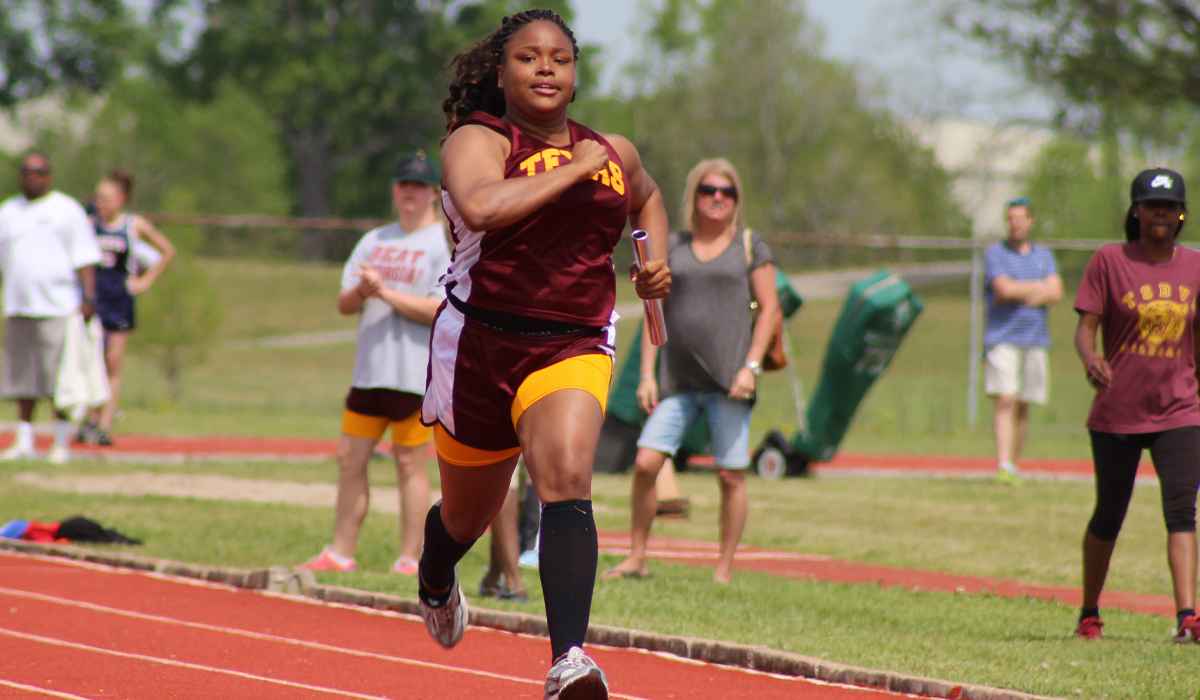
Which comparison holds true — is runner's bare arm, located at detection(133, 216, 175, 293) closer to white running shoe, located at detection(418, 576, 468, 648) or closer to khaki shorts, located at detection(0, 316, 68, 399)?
khaki shorts, located at detection(0, 316, 68, 399)

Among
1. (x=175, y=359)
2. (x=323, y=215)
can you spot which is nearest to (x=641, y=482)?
(x=175, y=359)

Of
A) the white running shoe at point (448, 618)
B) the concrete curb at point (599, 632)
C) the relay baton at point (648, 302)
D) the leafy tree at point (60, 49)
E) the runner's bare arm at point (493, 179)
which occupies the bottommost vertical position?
the concrete curb at point (599, 632)

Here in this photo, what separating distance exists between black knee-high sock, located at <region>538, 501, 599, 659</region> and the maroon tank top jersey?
58 centimetres

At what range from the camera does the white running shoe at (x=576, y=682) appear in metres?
3.46

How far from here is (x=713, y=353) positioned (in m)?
6.91

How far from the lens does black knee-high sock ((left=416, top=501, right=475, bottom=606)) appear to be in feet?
14.7

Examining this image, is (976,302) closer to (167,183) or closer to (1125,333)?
(1125,333)

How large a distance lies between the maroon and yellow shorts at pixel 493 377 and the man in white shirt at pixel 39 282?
810 cm

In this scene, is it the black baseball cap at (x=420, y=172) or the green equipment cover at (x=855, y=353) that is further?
the green equipment cover at (x=855, y=353)

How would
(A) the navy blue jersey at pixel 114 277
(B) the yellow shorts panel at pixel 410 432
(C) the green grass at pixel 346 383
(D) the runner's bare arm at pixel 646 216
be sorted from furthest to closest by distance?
(C) the green grass at pixel 346 383
(A) the navy blue jersey at pixel 114 277
(B) the yellow shorts panel at pixel 410 432
(D) the runner's bare arm at pixel 646 216

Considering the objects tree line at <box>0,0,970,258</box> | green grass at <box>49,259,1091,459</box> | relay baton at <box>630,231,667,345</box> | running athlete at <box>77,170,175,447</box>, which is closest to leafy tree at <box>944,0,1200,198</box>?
green grass at <box>49,259,1091,459</box>

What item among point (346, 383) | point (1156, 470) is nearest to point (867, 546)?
point (1156, 470)

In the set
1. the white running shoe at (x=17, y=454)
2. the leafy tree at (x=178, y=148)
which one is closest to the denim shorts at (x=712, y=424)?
the white running shoe at (x=17, y=454)

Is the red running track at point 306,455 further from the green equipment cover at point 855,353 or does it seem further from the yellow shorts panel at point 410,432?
the yellow shorts panel at point 410,432
